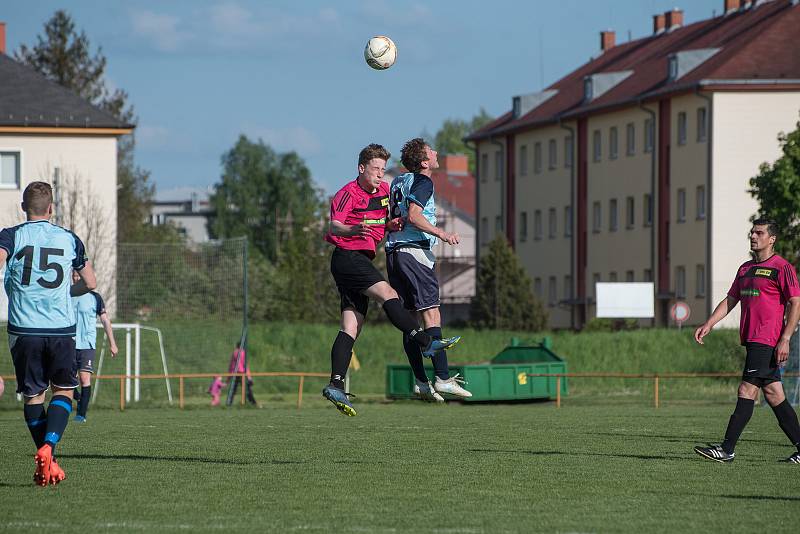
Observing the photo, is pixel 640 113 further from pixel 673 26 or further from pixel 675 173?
pixel 673 26

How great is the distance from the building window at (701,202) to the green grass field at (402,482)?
45.4 m

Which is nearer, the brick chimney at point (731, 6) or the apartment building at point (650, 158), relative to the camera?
the apartment building at point (650, 158)

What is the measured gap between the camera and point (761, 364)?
42.4 ft

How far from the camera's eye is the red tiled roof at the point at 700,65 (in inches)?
2409

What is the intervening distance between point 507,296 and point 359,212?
172ft

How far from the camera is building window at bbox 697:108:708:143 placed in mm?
61969

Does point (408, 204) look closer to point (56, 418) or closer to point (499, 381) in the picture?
point (56, 418)

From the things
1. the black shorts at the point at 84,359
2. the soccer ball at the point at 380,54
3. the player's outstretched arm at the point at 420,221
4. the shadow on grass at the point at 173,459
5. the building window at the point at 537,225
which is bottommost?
the shadow on grass at the point at 173,459

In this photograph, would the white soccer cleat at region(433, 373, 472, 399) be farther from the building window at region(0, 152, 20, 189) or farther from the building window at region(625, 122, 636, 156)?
the building window at region(625, 122, 636, 156)

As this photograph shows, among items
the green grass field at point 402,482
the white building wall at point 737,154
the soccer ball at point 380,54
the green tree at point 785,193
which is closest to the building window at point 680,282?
the white building wall at point 737,154

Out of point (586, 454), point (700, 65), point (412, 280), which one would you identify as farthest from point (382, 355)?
point (412, 280)

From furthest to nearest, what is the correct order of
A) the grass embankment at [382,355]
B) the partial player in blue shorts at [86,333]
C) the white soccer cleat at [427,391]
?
1. the grass embankment at [382,355]
2. the partial player in blue shorts at [86,333]
3. the white soccer cleat at [427,391]

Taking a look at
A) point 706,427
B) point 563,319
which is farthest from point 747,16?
point 706,427

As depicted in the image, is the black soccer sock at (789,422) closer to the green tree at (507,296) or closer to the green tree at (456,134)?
the green tree at (507,296)
